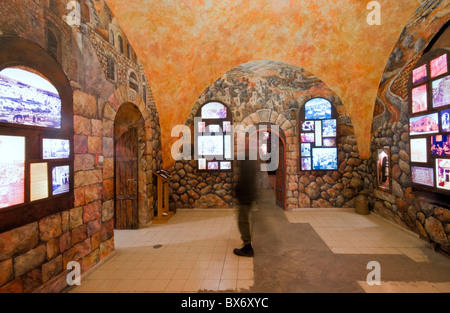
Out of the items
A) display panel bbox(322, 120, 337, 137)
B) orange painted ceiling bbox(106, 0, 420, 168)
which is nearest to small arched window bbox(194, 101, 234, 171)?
orange painted ceiling bbox(106, 0, 420, 168)

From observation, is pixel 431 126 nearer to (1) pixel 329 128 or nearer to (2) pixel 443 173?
(2) pixel 443 173

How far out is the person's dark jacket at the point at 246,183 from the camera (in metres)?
3.39

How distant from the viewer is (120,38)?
3.90 metres

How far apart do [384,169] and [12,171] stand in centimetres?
694

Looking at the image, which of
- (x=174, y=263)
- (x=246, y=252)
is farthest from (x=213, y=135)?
(x=174, y=263)

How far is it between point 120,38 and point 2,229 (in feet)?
11.9

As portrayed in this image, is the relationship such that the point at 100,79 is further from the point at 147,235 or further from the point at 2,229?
the point at 147,235

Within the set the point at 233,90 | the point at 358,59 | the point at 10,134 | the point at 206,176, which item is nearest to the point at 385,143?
the point at 358,59

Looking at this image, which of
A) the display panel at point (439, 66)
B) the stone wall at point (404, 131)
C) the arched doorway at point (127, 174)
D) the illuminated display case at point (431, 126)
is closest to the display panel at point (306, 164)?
the stone wall at point (404, 131)

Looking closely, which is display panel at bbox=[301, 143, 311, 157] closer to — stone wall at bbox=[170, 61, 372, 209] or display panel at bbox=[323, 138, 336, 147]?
stone wall at bbox=[170, 61, 372, 209]

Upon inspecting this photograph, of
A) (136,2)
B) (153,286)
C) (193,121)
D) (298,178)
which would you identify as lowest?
(153,286)

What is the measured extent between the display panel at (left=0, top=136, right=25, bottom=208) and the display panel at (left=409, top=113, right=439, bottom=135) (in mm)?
5859

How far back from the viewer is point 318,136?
5977mm

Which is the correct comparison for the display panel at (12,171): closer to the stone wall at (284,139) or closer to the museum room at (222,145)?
the museum room at (222,145)
